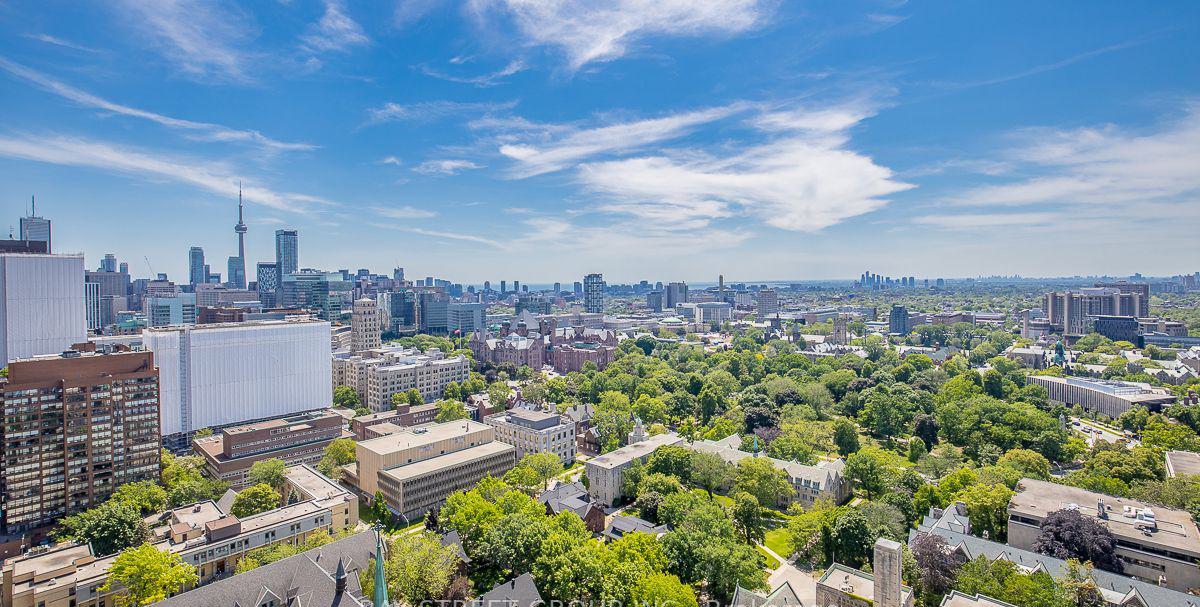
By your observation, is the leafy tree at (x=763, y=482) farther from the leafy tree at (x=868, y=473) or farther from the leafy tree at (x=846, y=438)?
the leafy tree at (x=846, y=438)

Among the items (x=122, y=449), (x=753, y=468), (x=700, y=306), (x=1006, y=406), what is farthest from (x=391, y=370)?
(x=700, y=306)

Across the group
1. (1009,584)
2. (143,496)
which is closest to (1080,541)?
(1009,584)

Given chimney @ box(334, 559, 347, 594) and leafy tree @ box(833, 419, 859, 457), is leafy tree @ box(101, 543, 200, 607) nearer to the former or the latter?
chimney @ box(334, 559, 347, 594)

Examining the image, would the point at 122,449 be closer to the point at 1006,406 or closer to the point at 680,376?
the point at 680,376

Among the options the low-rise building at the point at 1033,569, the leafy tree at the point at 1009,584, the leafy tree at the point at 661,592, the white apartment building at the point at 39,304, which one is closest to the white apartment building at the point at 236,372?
the white apartment building at the point at 39,304

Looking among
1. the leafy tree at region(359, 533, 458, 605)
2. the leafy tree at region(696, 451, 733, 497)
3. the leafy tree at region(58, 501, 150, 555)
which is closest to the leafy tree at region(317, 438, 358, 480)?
the leafy tree at region(58, 501, 150, 555)

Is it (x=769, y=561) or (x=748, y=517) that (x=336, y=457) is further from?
(x=769, y=561)
